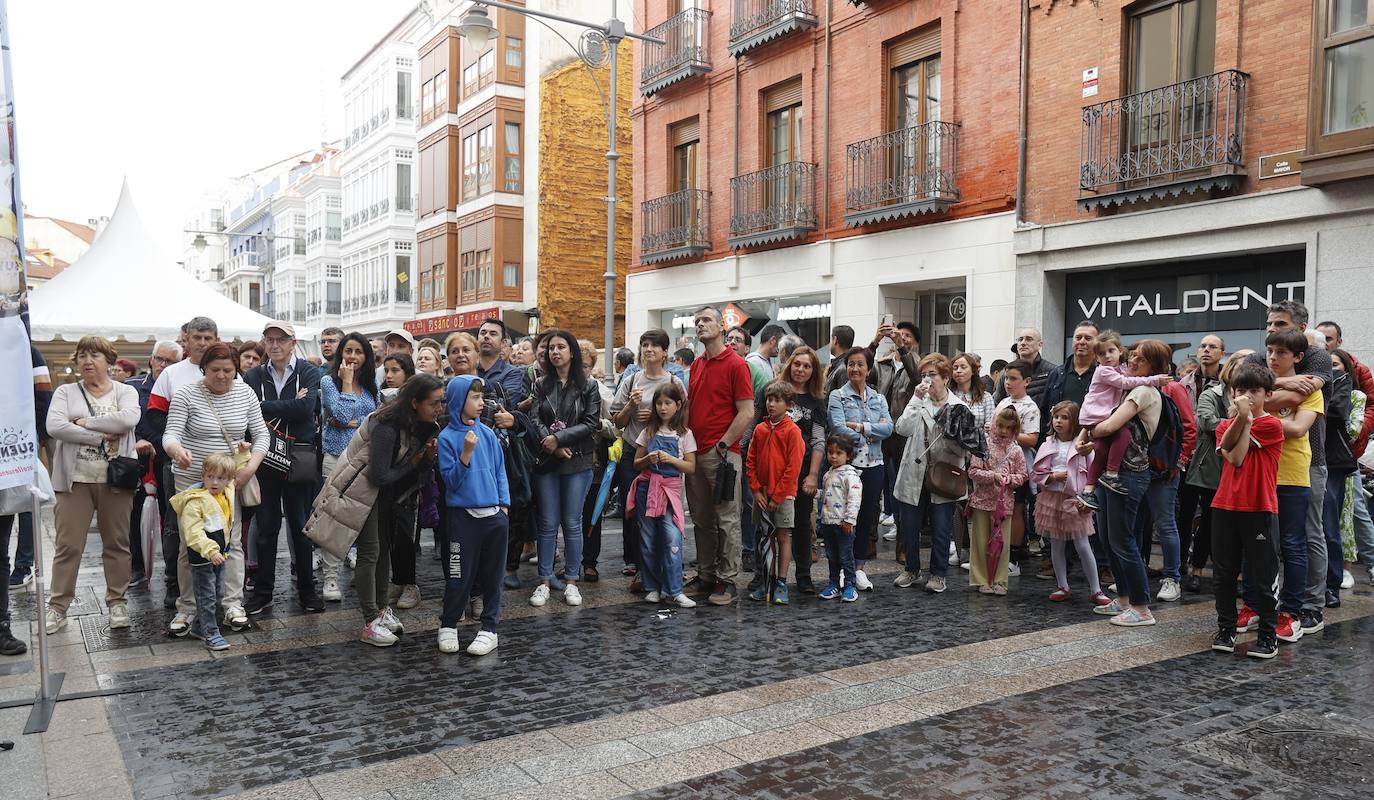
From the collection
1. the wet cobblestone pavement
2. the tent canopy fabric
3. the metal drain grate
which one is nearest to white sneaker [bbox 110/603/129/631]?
the wet cobblestone pavement

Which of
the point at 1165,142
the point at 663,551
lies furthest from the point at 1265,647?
the point at 1165,142

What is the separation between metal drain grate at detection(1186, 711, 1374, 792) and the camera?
4203 millimetres

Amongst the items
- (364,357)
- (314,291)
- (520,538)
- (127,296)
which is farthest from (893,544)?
(314,291)

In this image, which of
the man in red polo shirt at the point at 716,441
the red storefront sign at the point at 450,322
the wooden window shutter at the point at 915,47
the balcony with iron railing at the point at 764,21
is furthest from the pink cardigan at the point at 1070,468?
the red storefront sign at the point at 450,322

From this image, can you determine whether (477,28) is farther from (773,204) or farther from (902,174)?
(902,174)

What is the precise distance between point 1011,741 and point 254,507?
5065 mm

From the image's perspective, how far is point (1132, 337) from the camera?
14.0m

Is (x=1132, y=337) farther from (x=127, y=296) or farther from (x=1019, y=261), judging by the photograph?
(x=127, y=296)

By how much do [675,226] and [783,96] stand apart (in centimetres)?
393

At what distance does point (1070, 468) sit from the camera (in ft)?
24.3

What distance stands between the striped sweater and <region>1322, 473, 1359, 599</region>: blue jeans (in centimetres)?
744

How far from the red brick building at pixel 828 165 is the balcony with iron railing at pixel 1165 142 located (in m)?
1.59

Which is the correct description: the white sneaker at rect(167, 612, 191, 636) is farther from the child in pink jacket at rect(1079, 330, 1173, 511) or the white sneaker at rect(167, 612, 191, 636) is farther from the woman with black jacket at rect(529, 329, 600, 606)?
the child in pink jacket at rect(1079, 330, 1173, 511)

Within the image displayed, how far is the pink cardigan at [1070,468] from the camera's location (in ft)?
Result: 24.1
